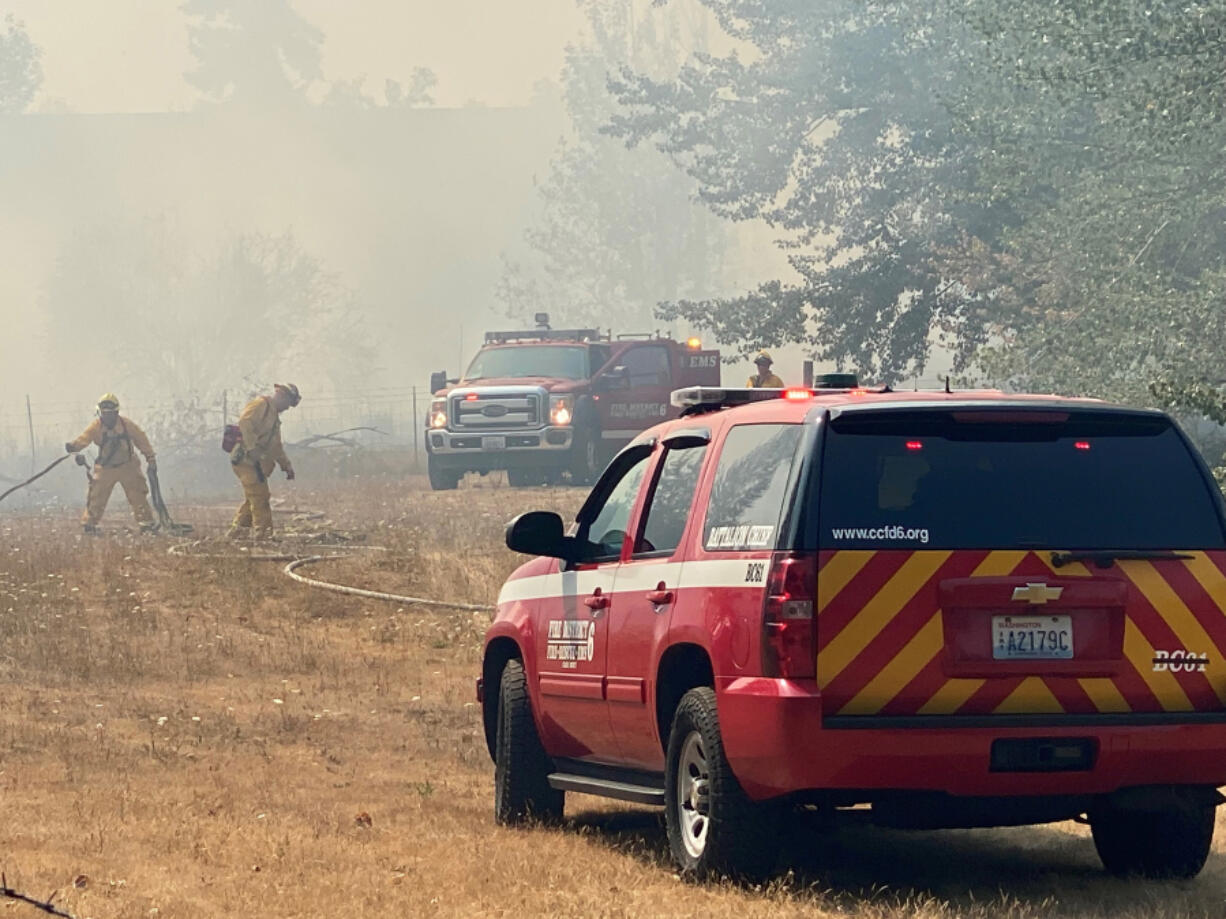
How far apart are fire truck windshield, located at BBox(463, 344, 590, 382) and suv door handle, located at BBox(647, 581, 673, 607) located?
80.1ft

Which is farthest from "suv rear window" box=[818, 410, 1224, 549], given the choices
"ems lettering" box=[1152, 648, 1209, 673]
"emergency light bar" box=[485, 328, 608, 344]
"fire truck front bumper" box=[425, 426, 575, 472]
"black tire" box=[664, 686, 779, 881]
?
"emergency light bar" box=[485, 328, 608, 344]

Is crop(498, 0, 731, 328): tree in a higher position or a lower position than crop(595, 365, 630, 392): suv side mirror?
higher

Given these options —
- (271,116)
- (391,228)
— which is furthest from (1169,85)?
(271,116)

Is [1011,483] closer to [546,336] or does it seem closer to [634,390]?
[634,390]

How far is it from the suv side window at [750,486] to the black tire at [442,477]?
2431 centimetres

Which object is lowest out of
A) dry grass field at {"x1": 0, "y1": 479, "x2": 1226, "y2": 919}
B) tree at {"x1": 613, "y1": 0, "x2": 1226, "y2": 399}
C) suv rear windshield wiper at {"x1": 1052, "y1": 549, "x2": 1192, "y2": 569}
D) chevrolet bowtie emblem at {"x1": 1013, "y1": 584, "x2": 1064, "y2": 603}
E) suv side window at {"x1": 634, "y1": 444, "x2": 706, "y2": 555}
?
dry grass field at {"x1": 0, "y1": 479, "x2": 1226, "y2": 919}

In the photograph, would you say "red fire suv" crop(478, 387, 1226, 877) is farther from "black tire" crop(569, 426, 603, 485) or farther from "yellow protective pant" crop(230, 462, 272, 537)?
"black tire" crop(569, 426, 603, 485)

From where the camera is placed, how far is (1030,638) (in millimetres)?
6512

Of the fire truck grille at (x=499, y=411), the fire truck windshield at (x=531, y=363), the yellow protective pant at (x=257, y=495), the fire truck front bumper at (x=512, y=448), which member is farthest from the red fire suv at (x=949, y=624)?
the fire truck windshield at (x=531, y=363)

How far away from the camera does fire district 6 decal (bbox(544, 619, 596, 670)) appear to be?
316 inches

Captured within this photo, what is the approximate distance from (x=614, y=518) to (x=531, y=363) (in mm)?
24089

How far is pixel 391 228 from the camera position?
142500 mm

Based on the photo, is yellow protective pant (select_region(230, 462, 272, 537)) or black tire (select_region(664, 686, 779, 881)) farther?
yellow protective pant (select_region(230, 462, 272, 537))

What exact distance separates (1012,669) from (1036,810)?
20.3 inches
